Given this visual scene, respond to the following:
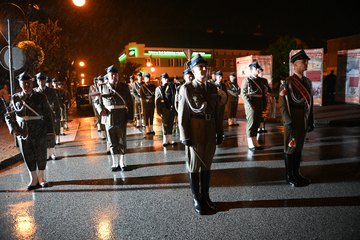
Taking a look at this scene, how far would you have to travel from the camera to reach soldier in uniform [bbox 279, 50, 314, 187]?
5.73m

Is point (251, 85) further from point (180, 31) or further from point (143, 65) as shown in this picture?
point (180, 31)

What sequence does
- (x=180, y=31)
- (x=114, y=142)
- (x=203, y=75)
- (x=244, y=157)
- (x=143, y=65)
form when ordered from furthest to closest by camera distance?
1. (x=180, y=31)
2. (x=143, y=65)
3. (x=244, y=157)
4. (x=114, y=142)
5. (x=203, y=75)

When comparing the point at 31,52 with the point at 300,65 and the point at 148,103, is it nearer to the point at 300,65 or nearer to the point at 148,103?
the point at 148,103

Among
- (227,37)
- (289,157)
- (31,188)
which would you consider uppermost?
(227,37)

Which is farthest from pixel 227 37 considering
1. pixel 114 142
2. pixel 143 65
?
pixel 114 142

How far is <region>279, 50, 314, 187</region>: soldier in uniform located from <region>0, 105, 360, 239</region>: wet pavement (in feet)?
1.77

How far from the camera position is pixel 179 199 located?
17.8ft

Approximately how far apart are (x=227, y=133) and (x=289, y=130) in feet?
20.6

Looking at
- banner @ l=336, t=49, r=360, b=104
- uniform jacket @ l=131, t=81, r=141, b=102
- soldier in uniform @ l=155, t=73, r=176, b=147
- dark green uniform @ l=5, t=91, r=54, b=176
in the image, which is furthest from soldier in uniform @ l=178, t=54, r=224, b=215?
banner @ l=336, t=49, r=360, b=104

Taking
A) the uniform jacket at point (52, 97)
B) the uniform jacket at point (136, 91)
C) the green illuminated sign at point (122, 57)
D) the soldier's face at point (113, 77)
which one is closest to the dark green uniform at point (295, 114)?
the soldier's face at point (113, 77)

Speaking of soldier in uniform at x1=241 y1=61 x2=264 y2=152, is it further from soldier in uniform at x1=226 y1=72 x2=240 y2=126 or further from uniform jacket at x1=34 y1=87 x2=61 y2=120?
uniform jacket at x1=34 y1=87 x2=61 y2=120

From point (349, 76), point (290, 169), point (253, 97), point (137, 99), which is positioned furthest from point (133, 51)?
point (290, 169)

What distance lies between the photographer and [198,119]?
15.6 feet

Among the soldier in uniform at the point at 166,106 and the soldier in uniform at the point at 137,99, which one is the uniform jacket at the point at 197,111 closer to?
the soldier in uniform at the point at 166,106
